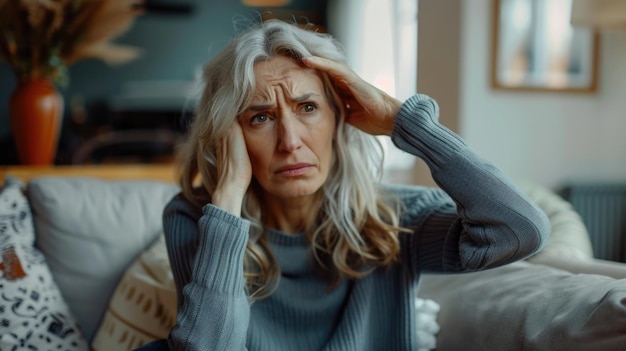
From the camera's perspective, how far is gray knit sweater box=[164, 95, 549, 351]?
1203mm

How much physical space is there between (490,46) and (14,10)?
1.93 metres

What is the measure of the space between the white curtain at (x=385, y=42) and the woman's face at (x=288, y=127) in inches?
104

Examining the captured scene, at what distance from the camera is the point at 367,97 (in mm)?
1324

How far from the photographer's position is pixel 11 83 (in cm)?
620

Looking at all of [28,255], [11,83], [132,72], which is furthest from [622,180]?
[11,83]

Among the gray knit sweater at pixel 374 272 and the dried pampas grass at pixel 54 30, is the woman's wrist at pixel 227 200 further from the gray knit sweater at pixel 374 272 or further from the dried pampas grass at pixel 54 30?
the dried pampas grass at pixel 54 30

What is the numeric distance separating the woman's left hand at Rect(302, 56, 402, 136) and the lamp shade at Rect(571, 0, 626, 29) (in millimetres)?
1408

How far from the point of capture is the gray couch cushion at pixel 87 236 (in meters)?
→ 1.79

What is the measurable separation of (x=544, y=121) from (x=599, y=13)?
0.83 m

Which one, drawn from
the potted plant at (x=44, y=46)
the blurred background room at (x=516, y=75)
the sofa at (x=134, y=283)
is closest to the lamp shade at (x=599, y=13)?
the blurred background room at (x=516, y=75)

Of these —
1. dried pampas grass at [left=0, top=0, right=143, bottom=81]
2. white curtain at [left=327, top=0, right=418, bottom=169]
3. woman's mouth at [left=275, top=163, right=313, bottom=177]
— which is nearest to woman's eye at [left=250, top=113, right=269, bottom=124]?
woman's mouth at [left=275, top=163, right=313, bottom=177]

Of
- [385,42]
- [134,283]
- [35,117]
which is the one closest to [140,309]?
[134,283]

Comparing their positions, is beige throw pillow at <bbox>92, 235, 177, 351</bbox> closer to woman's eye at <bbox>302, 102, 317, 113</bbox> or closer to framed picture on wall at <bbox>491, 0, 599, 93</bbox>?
woman's eye at <bbox>302, 102, 317, 113</bbox>

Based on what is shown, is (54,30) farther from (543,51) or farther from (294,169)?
(543,51)
